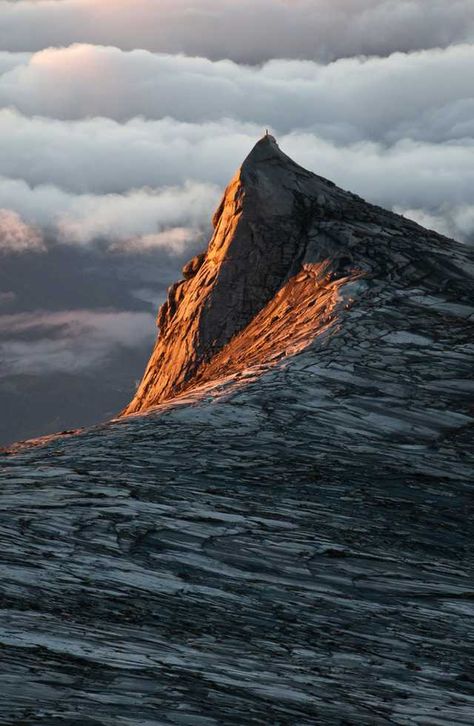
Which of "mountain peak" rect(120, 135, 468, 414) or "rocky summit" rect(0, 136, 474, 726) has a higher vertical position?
"mountain peak" rect(120, 135, 468, 414)

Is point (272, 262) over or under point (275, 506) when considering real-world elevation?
over

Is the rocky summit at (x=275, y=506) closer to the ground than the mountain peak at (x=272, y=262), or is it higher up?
closer to the ground

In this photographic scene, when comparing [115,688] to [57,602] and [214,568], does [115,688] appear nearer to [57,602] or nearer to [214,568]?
[57,602]

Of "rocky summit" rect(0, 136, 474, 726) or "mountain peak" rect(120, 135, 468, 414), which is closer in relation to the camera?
"rocky summit" rect(0, 136, 474, 726)

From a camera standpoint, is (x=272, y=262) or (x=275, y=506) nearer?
(x=275, y=506)

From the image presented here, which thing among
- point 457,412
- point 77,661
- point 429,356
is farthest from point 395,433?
point 77,661
